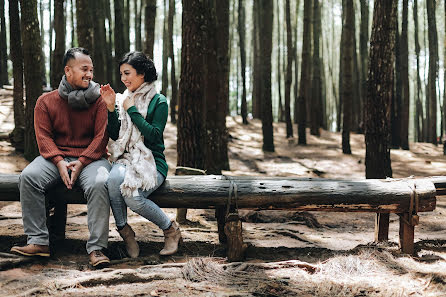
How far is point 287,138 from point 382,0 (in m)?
7.53

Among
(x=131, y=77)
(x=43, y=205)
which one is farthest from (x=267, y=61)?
(x=43, y=205)

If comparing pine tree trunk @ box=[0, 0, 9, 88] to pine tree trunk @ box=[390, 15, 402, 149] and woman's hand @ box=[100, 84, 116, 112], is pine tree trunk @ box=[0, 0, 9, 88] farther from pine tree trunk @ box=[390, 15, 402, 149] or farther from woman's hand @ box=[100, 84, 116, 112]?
woman's hand @ box=[100, 84, 116, 112]

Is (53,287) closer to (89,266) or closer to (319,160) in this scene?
(89,266)

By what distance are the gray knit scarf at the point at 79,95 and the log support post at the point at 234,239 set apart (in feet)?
4.38

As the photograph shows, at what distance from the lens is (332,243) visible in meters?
4.40

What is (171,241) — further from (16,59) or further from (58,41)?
(16,59)

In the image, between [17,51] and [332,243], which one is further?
[17,51]

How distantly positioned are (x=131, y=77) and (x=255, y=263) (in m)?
1.63

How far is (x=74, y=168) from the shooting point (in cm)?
338

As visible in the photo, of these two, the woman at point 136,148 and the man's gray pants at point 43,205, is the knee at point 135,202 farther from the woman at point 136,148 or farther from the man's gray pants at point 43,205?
the man's gray pants at point 43,205

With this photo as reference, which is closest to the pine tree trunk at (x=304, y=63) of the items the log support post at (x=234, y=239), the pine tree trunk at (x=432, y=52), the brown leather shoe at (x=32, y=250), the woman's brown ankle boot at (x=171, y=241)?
the pine tree trunk at (x=432, y=52)

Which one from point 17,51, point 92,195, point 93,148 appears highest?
point 17,51

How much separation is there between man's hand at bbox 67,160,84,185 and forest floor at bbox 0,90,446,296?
599mm

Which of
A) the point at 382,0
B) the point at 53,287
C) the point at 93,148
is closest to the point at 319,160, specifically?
the point at 382,0
